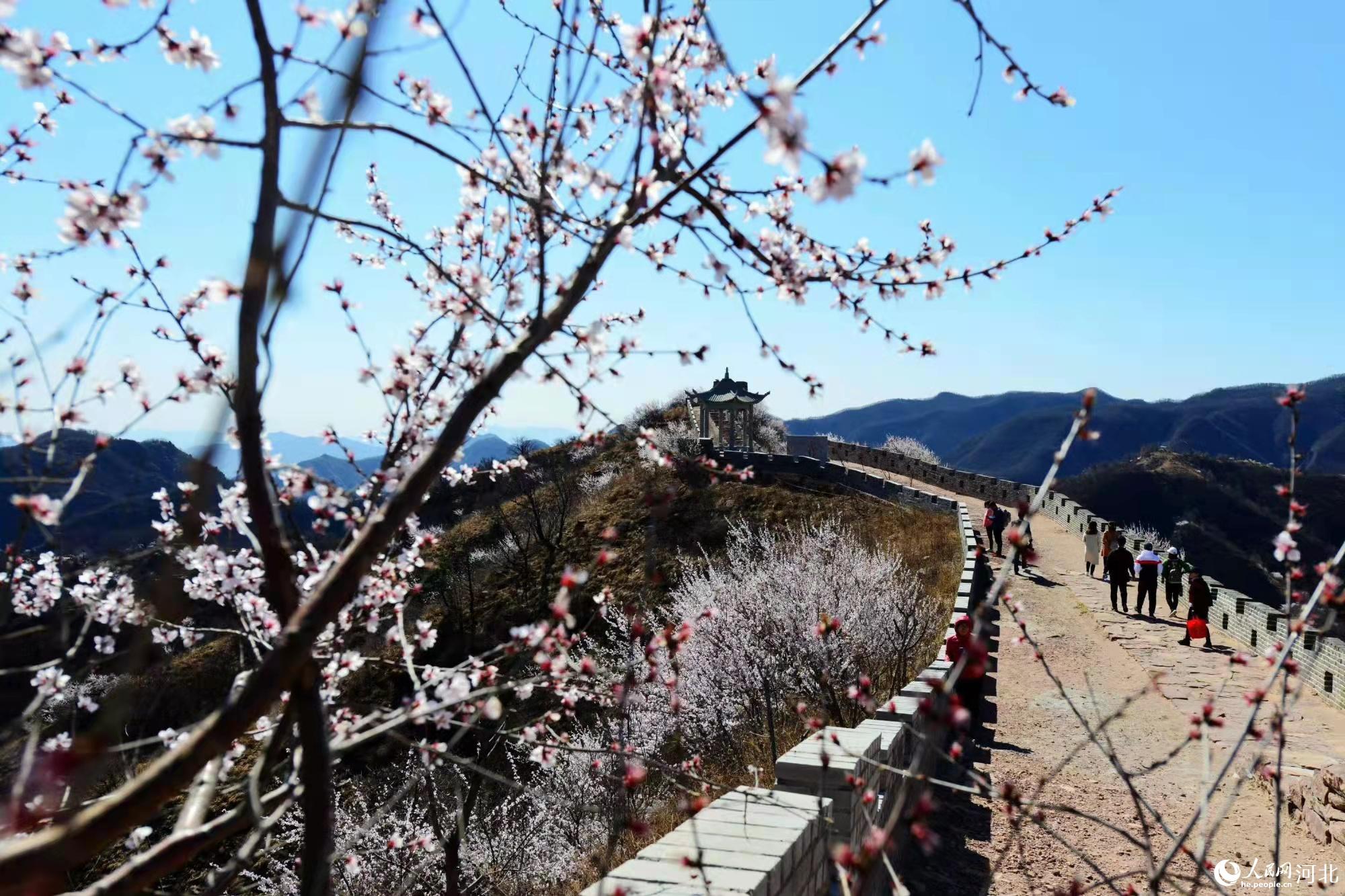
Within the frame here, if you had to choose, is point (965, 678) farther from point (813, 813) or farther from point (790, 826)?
point (790, 826)

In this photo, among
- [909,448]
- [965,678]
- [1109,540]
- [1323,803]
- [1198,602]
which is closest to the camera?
[1323,803]

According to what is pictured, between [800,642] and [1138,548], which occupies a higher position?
[1138,548]

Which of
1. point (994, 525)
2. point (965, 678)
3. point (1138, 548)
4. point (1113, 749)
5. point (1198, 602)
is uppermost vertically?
point (1113, 749)

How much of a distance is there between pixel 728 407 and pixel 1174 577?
87.8 feet

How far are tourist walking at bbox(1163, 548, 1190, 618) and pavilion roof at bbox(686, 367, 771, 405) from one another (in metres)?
25.5

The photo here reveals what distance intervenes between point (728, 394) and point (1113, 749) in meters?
40.8

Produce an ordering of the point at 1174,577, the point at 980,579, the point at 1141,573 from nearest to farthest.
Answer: the point at 980,579 → the point at 1141,573 → the point at 1174,577

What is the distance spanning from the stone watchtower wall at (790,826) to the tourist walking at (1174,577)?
12.3 m

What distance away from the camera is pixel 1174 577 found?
1766 centimetres

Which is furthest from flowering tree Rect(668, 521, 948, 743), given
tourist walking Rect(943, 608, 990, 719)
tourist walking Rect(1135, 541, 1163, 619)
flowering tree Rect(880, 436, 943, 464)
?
flowering tree Rect(880, 436, 943, 464)

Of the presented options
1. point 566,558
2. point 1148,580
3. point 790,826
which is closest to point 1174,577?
point 1148,580

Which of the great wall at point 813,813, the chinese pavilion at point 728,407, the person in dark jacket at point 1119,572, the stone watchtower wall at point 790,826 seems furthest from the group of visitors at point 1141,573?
the chinese pavilion at point 728,407

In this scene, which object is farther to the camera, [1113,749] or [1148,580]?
[1148,580]

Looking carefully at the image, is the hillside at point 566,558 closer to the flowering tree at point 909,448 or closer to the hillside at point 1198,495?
the flowering tree at point 909,448
